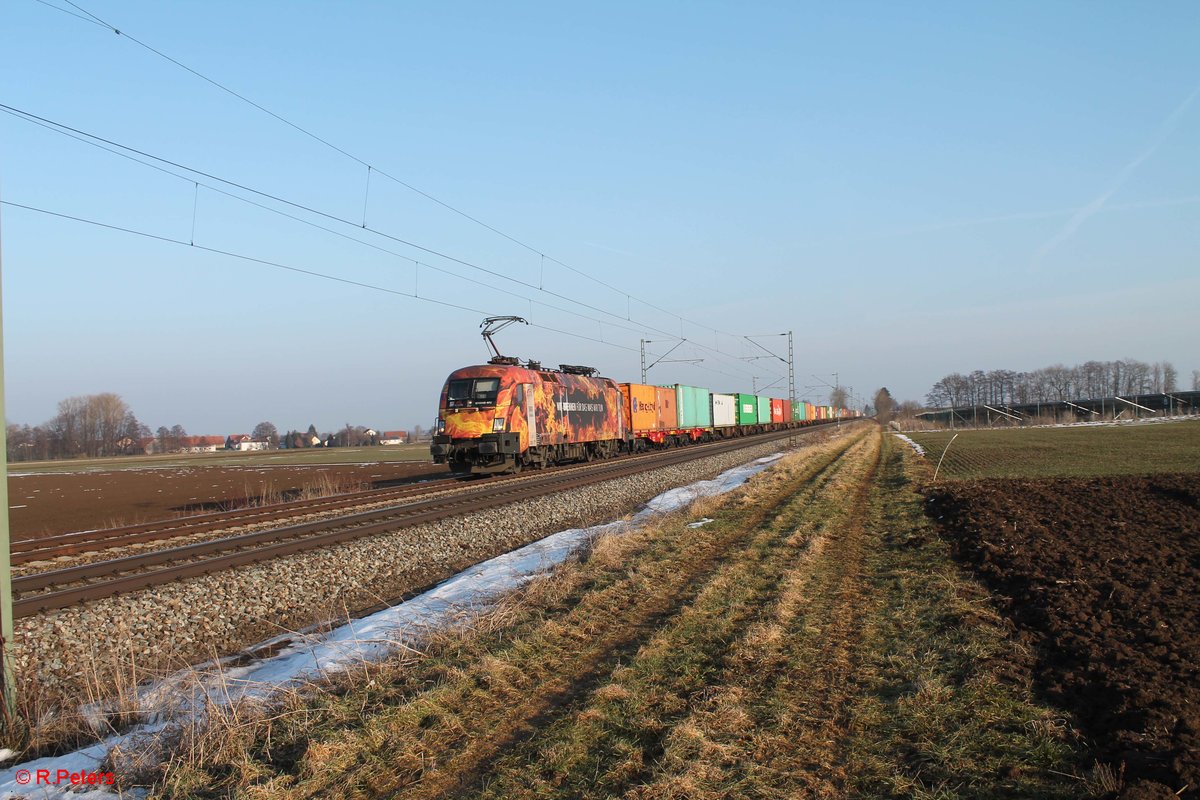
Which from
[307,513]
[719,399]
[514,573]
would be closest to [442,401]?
[307,513]

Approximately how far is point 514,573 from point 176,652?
157 inches

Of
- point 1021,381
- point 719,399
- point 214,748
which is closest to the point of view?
point 214,748

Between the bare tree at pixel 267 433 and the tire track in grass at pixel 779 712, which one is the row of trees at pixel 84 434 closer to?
the bare tree at pixel 267 433

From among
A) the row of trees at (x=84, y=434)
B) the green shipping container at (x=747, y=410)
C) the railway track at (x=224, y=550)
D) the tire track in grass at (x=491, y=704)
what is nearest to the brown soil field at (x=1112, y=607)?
the tire track in grass at (x=491, y=704)

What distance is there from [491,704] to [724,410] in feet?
170

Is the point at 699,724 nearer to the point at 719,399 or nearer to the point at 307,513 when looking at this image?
the point at 307,513

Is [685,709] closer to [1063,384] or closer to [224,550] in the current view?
[224,550]

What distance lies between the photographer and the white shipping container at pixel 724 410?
5419 centimetres

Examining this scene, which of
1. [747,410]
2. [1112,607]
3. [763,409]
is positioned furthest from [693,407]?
[1112,607]

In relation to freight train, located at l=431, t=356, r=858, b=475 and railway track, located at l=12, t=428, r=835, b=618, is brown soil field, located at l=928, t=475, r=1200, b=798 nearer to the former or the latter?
railway track, located at l=12, t=428, r=835, b=618

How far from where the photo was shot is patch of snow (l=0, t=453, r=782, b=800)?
4801 mm

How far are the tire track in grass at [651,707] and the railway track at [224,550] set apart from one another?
7.28 metres

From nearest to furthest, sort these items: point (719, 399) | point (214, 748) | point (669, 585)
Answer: point (214, 748) → point (669, 585) → point (719, 399)

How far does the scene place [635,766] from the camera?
416 centimetres
